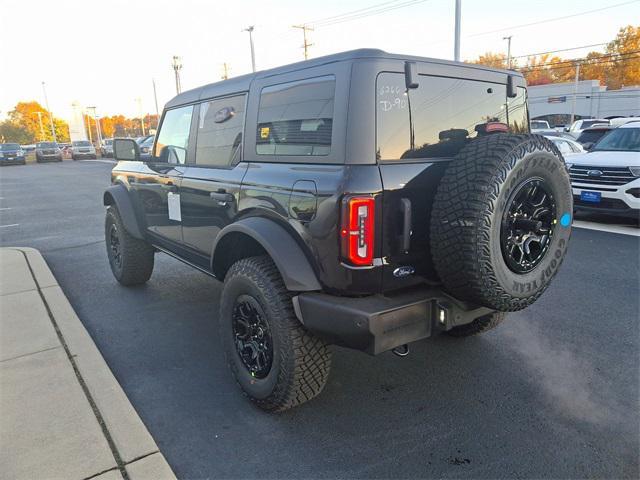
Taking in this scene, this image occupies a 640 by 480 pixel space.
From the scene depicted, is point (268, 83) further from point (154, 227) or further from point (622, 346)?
point (622, 346)

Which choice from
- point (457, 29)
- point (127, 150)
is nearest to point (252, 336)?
point (127, 150)

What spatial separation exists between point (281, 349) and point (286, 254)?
528 millimetres

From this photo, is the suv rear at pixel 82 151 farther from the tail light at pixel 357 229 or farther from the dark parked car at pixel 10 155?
the tail light at pixel 357 229

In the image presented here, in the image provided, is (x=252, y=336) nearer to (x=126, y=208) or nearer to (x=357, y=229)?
(x=357, y=229)

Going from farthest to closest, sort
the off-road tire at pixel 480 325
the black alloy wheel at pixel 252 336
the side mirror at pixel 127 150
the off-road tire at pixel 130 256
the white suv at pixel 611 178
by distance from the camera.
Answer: the white suv at pixel 611 178 < the off-road tire at pixel 130 256 < the side mirror at pixel 127 150 < the off-road tire at pixel 480 325 < the black alloy wheel at pixel 252 336

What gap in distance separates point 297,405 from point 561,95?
196ft

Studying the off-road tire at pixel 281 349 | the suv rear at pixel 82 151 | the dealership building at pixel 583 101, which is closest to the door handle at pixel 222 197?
the off-road tire at pixel 281 349

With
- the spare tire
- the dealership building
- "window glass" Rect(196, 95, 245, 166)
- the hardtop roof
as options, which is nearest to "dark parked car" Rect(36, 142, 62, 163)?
the hardtop roof

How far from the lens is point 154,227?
4.41m

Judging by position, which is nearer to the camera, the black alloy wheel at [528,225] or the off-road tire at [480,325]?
the black alloy wheel at [528,225]

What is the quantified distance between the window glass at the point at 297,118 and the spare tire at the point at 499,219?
2.33 feet

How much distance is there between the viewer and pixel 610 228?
7.72 meters

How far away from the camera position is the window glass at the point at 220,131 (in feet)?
10.7

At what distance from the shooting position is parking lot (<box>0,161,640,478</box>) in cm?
243
